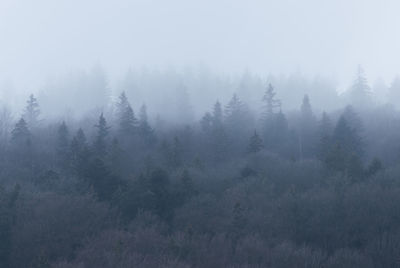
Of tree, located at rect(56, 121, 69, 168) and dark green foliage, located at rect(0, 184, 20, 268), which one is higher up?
tree, located at rect(56, 121, 69, 168)

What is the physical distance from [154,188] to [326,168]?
56.0ft

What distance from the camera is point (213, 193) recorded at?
45156 mm

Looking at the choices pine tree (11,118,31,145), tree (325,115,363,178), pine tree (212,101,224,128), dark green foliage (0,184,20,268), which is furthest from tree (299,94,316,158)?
dark green foliage (0,184,20,268)

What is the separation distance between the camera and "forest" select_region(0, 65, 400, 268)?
2912cm

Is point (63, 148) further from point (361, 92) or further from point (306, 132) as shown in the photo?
point (361, 92)

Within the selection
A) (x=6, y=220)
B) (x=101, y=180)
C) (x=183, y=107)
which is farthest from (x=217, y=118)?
(x=6, y=220)

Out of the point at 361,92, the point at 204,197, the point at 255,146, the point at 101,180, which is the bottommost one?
the point at 204,197

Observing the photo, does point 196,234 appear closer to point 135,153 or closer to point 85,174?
point 85,174

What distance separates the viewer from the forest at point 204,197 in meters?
29.1

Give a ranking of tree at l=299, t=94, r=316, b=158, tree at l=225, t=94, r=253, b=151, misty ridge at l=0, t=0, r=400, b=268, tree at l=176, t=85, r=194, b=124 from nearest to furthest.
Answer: misty ridge at l=0, t=0, r=400, b=268 < tree at l=299, t=94, r=316, b=158 < tree at l=225, t=94, r=253, b=151 < tree at l=176, t=85, r=194, b=124

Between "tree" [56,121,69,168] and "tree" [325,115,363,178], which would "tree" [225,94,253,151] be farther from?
"tree" [56,121,69,168]

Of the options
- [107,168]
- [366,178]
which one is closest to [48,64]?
[107,168]

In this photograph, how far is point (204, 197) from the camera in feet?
139

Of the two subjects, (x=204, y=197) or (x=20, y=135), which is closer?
(x=204, y=197)
